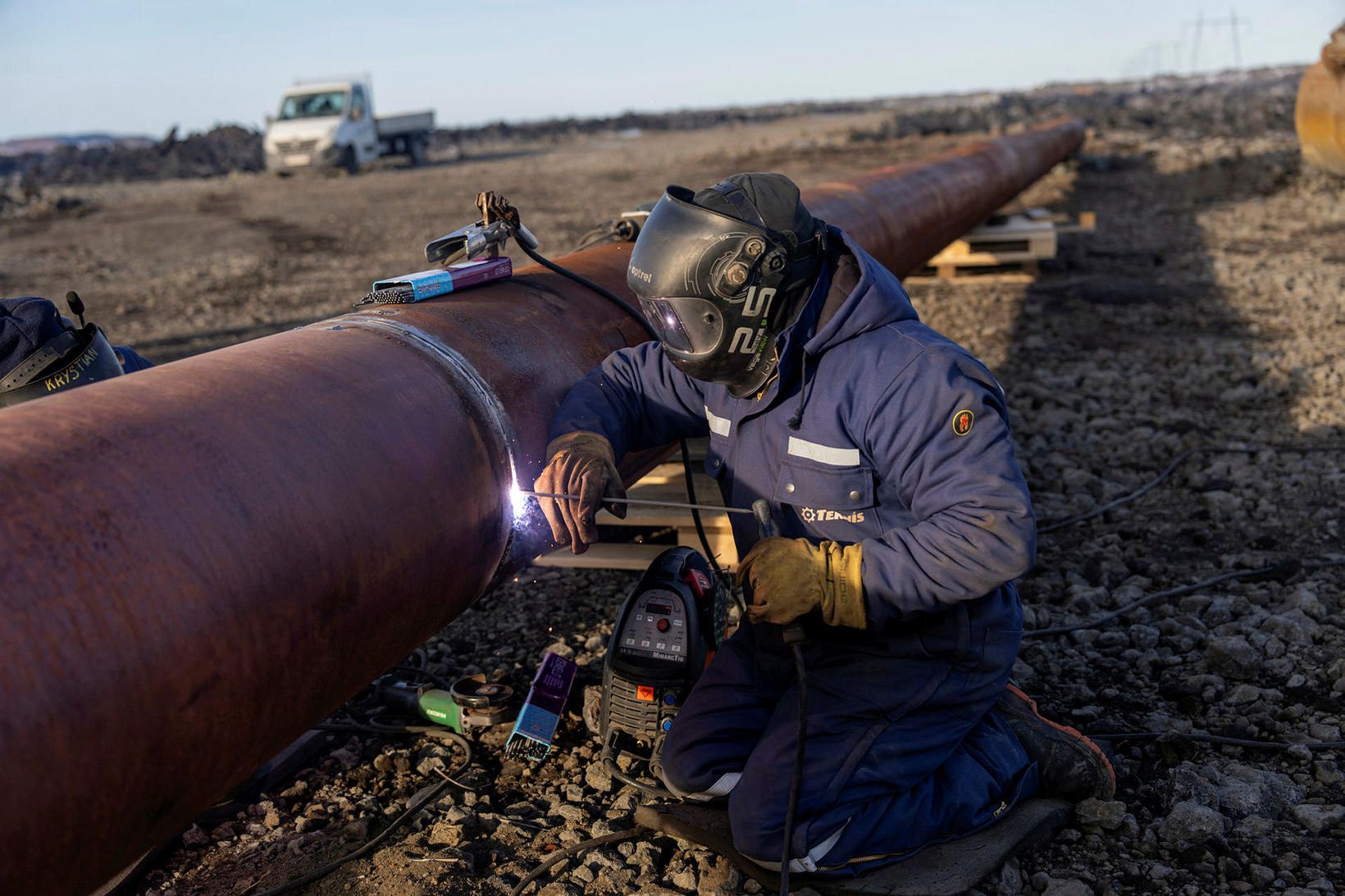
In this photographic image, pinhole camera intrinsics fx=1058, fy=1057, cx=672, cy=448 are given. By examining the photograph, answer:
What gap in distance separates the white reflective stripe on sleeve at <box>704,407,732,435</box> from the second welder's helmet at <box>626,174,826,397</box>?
213 mm

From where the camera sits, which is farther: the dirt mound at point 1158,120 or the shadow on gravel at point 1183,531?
the dirt mound at point 1158,120

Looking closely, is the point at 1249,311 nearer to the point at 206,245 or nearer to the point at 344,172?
the point at 206,245

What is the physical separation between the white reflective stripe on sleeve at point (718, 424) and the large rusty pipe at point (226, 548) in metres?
0.43

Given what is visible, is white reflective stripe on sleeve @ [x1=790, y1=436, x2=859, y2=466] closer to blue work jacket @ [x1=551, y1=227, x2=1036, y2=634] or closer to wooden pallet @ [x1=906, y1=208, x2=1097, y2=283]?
blue work jacket @ [x1=551, y1=227, x2=1036, y2=634]

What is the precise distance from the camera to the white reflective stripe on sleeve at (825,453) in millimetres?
2201

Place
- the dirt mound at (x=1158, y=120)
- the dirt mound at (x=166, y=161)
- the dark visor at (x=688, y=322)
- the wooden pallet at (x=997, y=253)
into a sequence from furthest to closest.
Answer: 1. the dirt mound at (x=166, y=161)
2. the dirt mound at (x=1158, y=120)
3. the wooden pallet at (x=997, y=253)
4. the dark visor at (x=688, y=322)

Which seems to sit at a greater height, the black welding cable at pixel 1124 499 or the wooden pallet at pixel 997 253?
the wooden pallet at pixel 997 253

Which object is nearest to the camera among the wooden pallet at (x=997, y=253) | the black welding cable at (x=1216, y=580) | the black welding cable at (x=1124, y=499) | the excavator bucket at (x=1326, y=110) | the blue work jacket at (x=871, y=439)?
the blue work jacket at (x=871, y=439)

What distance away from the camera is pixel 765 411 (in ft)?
7.63

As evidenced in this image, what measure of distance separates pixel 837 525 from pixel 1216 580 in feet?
5.66

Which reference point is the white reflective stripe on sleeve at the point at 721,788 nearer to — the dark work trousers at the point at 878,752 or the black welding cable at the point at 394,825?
the dark work trousers at the point at 878,752

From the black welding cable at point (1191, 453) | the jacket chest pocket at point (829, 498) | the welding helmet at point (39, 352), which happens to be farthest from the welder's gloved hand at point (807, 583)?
the black welding cable at point (1191, 453)

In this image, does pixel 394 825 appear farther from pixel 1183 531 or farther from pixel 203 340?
pixel 203 340

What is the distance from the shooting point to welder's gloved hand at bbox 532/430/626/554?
212cm
